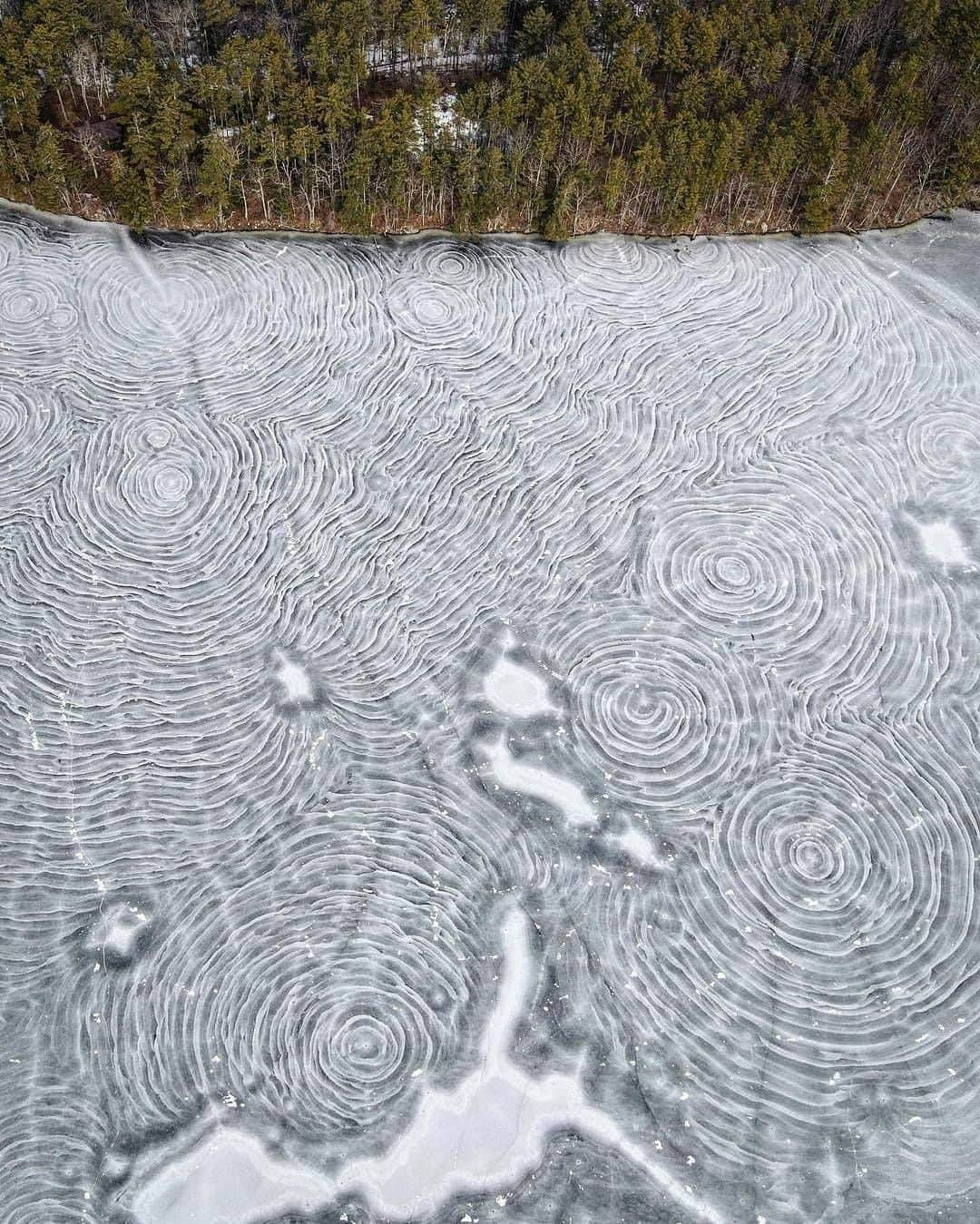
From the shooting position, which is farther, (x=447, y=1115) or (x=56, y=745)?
(x=56, y=745)

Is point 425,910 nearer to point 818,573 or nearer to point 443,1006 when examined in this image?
point 443,1006

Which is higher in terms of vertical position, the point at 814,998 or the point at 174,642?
the point at 174,642

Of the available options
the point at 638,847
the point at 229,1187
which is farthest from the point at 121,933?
the point at 638,847

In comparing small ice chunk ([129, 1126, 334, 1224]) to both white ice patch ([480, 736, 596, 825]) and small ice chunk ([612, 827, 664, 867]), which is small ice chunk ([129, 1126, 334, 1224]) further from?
small ice chunk ([612, 827, 664, 867])

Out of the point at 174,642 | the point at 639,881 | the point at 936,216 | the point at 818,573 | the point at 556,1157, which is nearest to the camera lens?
the point at 556,1157

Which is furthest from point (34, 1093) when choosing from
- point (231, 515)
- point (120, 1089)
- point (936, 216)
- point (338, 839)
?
point (936, 216)

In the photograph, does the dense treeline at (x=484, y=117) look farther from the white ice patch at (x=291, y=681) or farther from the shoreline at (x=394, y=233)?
the white ice patch at (x=291, y=681)

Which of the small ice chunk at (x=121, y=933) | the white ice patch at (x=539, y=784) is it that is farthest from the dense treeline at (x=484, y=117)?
the small ice chunk at (x=121, y=933)

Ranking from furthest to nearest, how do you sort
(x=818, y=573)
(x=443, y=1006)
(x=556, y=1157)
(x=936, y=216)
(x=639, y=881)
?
1. (x=936, y=216)
2. (x=818, y=573)
3. (x=639, y=881)
4. (x=443, y=1006)
5. (x=556, y=1157)
